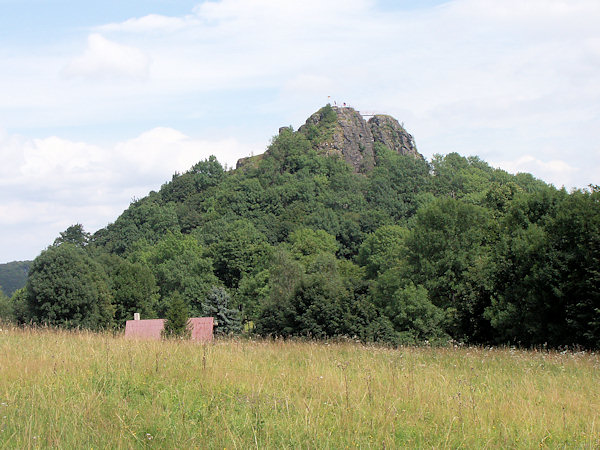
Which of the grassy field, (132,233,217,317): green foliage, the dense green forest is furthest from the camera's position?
(132,233,217,317): green foliage

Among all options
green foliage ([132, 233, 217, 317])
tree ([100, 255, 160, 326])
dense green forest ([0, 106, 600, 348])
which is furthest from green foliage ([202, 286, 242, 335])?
green foliage ([132, 233, 217, 317])

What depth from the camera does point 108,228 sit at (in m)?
119

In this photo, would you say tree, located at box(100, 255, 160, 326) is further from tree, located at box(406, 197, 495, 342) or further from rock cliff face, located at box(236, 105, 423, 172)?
rock cliff face, located at box(236, 105, 423, 172)

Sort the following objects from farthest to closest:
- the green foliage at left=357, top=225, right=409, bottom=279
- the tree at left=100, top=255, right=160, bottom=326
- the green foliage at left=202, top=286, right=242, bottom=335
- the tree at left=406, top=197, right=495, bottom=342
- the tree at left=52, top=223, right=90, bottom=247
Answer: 1. the tree at left=52, top=223, right=90, bottom=247
2. the green foliage at left=357, top=225, right=409, bottom=279
3. the tree at left=100, top=255, right=160, bottom=326
4. the green foliage at left=202, top=286, right=242, bottom=335
5. the tree at left=406, top=197, right=495, bottom=342

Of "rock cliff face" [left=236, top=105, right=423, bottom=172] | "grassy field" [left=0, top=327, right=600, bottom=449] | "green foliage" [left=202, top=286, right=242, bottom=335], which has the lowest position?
"green foliage" [left=202, top=286, right=242, bottom=335]

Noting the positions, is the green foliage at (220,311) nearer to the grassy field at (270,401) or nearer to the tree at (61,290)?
the tree at (61,290)

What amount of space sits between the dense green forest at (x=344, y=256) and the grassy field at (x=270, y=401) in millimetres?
6559

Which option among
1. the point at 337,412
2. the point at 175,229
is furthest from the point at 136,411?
the point at 175,229

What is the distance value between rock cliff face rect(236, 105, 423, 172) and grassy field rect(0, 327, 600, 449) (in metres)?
153

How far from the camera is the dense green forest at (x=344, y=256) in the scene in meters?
27.1

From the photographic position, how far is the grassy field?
17.0ft

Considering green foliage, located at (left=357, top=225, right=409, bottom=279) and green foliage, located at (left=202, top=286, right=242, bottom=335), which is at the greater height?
green foliage, located at (left=357, top=225, right=409, bottom=279)

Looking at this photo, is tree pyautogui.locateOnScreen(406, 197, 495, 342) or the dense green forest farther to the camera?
tree pyautogui.locateOnScreen(406, 197, 495, 342)

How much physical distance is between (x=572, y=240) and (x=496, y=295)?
7717mm
